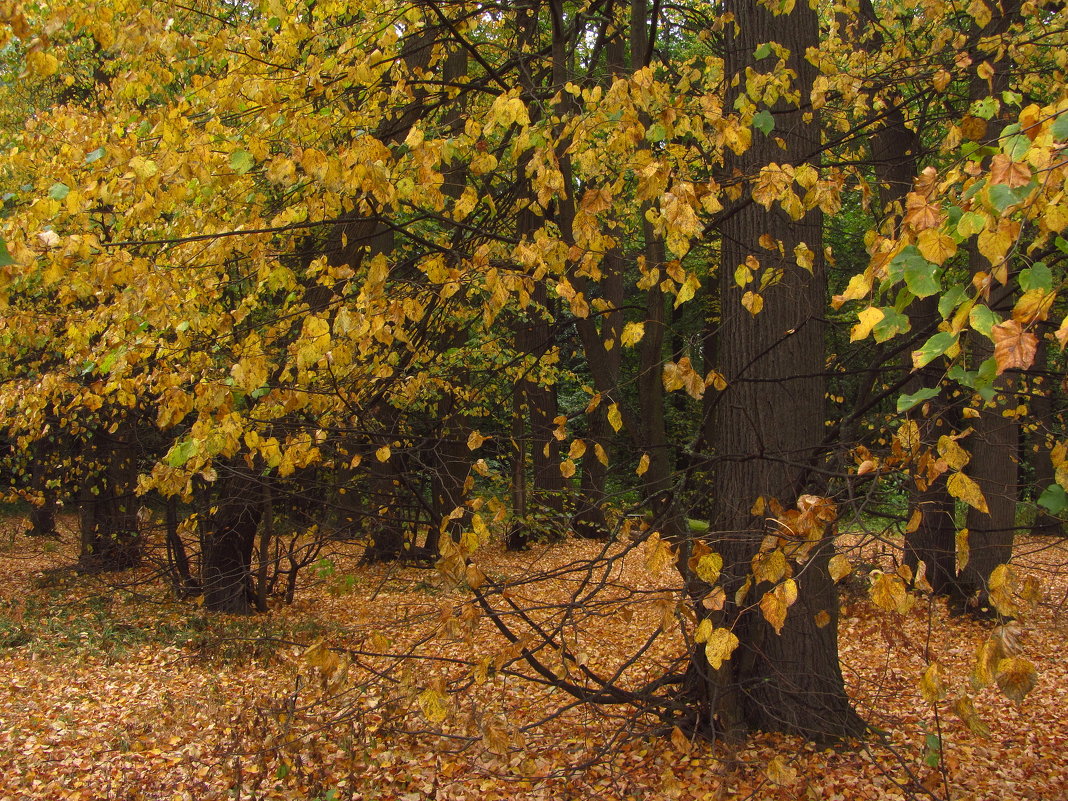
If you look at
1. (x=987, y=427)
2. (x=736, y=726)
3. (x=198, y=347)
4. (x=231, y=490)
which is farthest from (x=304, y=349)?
(x=987, y=427)

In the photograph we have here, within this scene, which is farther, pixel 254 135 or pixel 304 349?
pixel 254 135

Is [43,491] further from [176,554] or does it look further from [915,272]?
[915,272]

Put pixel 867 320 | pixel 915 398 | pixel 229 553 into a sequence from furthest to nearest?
pixel 229 553
pixel 915 398
pixel 867 320

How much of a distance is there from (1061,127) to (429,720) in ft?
8.84

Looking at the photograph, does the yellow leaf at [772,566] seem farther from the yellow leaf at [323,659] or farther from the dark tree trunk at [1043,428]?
the yellow leaf at [323,659]

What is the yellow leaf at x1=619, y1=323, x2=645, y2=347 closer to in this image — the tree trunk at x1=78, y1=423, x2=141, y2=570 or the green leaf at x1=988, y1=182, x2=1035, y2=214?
the green leaf at x1=988, y1=182, x2=1035, y2=214

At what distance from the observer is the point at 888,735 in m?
5.16

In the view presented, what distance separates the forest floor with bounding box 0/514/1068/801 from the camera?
362 centimetres

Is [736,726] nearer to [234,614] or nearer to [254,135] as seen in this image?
[254,135]

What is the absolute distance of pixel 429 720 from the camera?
3119mm

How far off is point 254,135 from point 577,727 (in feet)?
13.6

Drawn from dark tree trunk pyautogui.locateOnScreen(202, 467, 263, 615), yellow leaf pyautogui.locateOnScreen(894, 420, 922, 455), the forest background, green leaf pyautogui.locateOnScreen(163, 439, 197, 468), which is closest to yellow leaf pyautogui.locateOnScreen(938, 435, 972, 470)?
the forest background

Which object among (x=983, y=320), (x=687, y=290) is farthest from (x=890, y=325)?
(x=687, y=290)

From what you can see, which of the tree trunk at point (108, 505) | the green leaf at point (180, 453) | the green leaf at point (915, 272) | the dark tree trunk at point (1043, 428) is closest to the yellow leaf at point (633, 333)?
the dark tree trunk at point (1043, 428)
